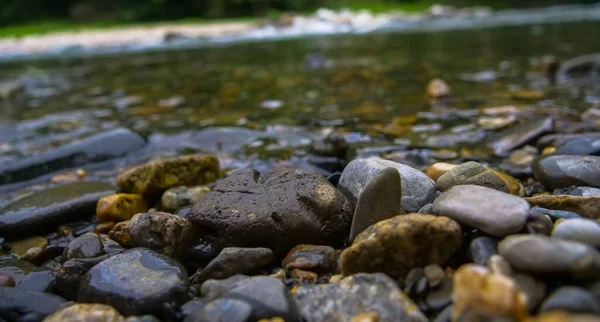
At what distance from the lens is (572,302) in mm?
1273

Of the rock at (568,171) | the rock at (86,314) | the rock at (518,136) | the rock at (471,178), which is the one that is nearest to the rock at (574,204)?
the rock at (471,178)

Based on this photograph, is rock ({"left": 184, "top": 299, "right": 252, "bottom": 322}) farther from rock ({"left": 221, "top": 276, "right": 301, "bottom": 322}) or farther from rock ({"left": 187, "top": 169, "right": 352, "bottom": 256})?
rock ({"left": 187, "top": 169, "right": 352, "bottom": 256})

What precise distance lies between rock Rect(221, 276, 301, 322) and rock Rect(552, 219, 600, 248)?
0.91 m

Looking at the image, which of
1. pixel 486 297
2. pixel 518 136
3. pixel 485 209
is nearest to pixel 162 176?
pixel 485 209

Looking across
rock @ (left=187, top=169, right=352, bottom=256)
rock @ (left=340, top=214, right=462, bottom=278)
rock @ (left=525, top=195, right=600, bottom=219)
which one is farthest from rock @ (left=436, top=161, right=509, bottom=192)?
rock @ (left=340, top=214, right=462, bottom=278)

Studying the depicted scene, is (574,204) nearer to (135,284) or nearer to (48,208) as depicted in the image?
(135,284)

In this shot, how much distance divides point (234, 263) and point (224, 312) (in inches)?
17.1

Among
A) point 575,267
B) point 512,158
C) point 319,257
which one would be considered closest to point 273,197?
point 319,257

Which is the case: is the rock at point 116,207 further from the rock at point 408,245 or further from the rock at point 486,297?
the rock at point 486,297

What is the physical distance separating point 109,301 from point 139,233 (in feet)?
1.69

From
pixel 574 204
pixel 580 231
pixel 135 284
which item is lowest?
pixel 135 284

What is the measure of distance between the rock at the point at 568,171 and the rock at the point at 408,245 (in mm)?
1221

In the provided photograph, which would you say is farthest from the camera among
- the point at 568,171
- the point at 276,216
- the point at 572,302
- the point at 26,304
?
the point at 568,171

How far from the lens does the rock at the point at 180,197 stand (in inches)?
114
